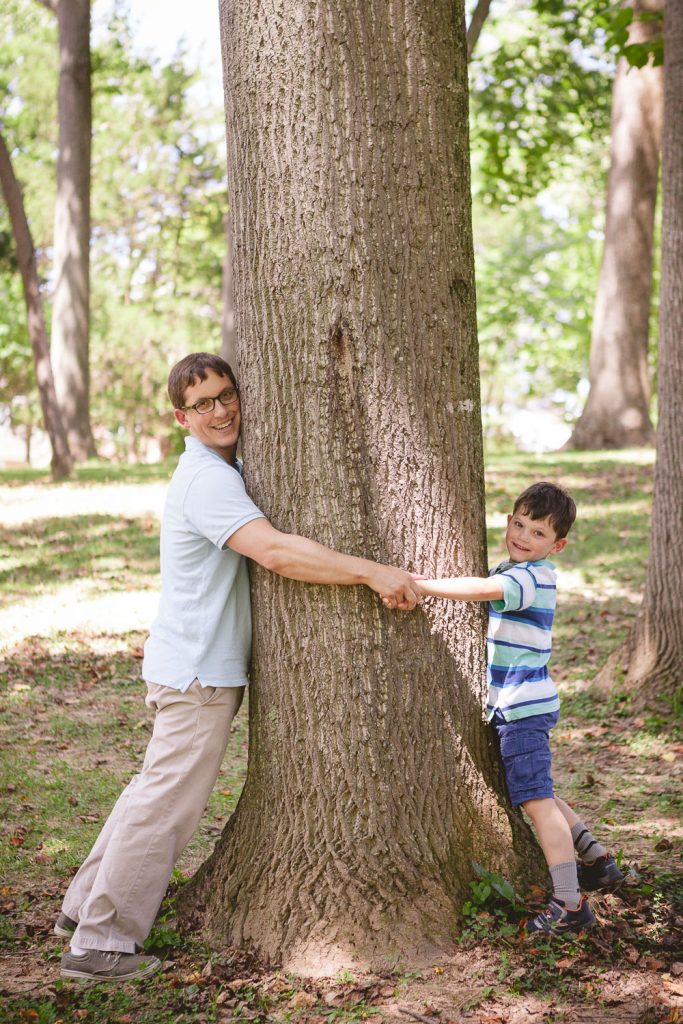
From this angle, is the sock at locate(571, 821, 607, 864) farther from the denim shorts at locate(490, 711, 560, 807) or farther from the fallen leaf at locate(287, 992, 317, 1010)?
the fallen leaf at locate(287, 992, 317, 1010)

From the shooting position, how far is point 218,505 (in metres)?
3.43

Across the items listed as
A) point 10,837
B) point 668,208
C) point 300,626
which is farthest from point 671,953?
point 668,208

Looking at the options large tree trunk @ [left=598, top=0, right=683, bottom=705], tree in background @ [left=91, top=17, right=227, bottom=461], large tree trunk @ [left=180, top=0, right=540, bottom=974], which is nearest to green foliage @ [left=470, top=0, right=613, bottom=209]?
large tree trunk @ [left=598, top=0, right=683, bottom=705]

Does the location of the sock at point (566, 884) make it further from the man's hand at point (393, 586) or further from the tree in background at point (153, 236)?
the tree in background at point (153, 236)

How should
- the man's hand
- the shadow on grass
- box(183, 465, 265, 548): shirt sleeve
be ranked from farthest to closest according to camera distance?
the shadow on grass, box(183, 465, 265, 548): shirt sleeve, the man's hand

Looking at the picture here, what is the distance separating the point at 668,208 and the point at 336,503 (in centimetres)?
390

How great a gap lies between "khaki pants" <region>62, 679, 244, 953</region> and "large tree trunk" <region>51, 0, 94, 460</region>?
51.2ft

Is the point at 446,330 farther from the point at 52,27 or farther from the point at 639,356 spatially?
the point at 52,27

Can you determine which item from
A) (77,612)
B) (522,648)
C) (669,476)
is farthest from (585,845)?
(77,612)

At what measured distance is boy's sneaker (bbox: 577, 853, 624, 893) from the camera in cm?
375

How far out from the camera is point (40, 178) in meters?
30.5

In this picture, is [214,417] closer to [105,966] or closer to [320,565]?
[320,565]

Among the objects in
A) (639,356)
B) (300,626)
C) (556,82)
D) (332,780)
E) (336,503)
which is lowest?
(332,780)

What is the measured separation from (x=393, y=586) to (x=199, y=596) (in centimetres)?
76
